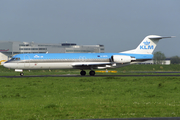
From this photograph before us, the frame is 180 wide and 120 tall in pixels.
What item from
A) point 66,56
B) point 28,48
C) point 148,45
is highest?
point 28,48

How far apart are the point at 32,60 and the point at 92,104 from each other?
1155 inches

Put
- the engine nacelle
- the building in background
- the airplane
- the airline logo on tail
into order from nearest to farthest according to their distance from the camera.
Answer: the airplane < the engine nacelle < the airline logo on tail < the building in background

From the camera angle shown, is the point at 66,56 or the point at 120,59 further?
the point at 120,59

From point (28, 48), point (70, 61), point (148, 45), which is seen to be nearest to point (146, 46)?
point (148, 45)

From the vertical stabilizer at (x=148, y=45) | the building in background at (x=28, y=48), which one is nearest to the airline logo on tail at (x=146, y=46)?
the vertical stabilizer at (x=148, y=45)

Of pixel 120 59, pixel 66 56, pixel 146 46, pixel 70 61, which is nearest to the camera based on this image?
pixel 70 61

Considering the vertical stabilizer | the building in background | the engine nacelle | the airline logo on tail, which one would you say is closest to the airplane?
the engine nacelle

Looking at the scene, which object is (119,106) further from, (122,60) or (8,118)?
(122,60)

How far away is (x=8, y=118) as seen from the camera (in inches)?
424

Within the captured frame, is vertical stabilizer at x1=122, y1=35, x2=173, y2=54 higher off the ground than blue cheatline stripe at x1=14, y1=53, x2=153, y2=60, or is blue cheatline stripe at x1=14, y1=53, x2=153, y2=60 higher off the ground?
vertical stabilizer at x1=122, y1=35, x2=173, y2=54

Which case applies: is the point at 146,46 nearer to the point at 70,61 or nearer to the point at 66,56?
the point at 70,61

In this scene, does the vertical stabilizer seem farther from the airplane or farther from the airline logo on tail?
the airplane

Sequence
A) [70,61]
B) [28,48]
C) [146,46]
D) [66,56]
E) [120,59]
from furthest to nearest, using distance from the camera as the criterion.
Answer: [28,48], [146,46], [120,59], [66,56], [70,61]

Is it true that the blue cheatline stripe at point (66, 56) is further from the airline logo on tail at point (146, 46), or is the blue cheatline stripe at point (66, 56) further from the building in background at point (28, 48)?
the building in background at point (28, 48)
